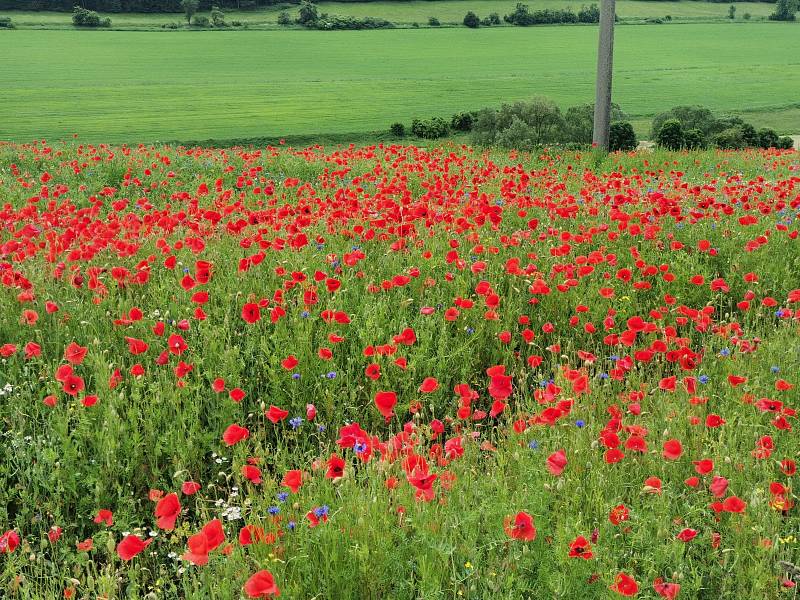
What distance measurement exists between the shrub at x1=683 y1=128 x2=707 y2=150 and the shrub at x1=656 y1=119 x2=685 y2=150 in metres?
0.13

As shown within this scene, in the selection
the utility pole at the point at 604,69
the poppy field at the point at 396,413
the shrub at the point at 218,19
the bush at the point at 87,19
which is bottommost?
the poppy field at the point at 396,413

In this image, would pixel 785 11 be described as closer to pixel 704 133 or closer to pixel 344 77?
pixel 344 77

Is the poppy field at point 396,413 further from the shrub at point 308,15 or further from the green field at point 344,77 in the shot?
the shrub at point 308,15

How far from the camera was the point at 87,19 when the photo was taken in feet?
242

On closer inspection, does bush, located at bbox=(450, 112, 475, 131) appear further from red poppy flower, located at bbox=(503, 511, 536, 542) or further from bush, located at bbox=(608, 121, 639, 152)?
red poppy flower, located at bbox=(503, 511, 536, 542)

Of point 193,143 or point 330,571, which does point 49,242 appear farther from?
point 193,143

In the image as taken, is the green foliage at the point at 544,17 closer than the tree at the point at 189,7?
No

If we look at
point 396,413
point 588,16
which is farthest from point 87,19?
point 396,413

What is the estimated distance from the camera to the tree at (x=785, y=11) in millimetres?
93250

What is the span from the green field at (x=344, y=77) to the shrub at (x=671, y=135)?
30.1 feet

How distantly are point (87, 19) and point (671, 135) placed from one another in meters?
69.0

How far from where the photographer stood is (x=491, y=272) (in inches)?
238

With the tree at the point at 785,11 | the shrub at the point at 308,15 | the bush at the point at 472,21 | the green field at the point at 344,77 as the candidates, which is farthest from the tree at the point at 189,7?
the tree at the point at 785,11

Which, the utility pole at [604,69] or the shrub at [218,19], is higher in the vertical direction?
the shrub at [218,19]
